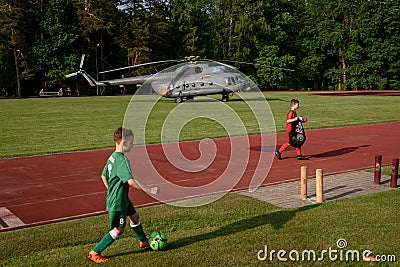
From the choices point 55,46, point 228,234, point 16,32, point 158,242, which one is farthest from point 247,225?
point 55,46

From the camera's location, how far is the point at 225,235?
22.3ft

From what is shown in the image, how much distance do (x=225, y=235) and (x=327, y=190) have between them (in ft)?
12.2

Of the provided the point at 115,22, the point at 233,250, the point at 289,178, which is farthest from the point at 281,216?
the point at 115,22

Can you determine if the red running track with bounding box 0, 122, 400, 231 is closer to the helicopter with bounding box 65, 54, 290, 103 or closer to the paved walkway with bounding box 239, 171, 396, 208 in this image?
the paved walkway with bounding box 239, 171, 396, 208

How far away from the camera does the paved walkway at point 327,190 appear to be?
29.2 ft

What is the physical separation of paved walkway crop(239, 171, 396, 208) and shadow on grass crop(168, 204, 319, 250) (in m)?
0.65

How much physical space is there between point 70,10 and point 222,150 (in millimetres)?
66973

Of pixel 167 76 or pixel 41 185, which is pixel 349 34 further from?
pixel 41 185

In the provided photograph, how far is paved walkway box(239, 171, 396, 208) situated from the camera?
350 inches

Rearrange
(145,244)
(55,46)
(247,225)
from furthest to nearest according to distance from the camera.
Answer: (55,46), (247,225), (145,244)

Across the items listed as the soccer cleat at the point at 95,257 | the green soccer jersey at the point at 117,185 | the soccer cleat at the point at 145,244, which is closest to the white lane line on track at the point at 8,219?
the soccer cleat at the point at 95,257

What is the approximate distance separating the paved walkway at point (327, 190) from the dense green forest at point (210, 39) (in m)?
63.5

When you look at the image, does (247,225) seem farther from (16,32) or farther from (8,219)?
(16,32)

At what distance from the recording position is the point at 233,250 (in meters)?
6.16
